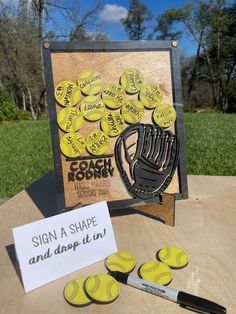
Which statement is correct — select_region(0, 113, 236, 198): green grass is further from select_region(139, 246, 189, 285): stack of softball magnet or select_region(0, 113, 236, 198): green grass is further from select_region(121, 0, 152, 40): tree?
select_region(121, 0, 152, 40): tree

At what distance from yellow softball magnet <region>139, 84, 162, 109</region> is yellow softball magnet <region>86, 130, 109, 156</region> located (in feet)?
0.47

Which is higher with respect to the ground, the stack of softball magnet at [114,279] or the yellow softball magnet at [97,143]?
the yellow softball magnet at [97,143]

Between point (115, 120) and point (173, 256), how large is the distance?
0.38 metres

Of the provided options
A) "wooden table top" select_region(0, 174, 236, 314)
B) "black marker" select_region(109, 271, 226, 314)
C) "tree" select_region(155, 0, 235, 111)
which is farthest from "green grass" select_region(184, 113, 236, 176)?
"tree" select_region(155, 0, 235, 111)

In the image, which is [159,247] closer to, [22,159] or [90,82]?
[90,82]

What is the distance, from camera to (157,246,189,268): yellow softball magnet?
69 centimetres

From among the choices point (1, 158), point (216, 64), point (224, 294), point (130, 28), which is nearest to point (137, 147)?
point (224, 294)

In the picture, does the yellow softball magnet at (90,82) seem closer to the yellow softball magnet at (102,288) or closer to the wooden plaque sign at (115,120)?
the wooden plaque sign at (115,120)

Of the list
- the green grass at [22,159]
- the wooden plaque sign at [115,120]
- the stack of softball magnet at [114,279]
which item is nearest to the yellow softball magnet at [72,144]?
the wooden plaque sign at [115,120]

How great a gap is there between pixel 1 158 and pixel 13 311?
2900mm

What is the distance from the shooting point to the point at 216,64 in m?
16.6

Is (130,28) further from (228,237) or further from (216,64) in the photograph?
(228,237)

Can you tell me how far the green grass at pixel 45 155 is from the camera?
2.53 m

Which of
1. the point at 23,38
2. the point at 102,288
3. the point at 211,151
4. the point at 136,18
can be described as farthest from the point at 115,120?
the point at 136,18
